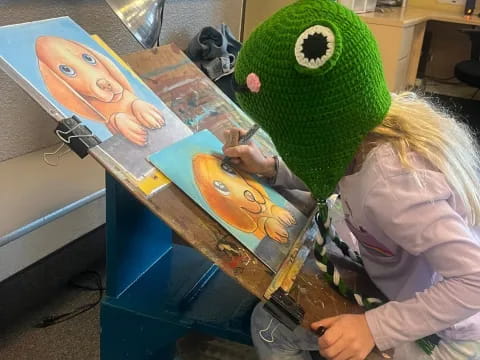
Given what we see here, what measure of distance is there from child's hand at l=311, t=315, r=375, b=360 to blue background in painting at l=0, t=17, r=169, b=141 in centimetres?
42

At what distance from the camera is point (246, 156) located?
1007 millimetres

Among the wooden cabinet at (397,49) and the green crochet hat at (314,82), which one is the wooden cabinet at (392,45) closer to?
the wooden cabinet at (397,49)

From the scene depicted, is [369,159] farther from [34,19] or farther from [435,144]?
[34,19]

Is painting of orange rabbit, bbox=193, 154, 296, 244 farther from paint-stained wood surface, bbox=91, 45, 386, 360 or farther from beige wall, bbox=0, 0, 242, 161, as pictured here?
beige wall, bbox=0, 0, 242, 161

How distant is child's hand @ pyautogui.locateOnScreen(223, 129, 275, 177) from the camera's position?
100 centimetres

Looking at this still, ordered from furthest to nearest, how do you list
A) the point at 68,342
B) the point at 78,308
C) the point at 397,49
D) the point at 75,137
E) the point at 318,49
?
1. the point at 397,49
2. the point at 78,308
3. the point at 68,342
4. the point at 75,137
5. the point at 318,49

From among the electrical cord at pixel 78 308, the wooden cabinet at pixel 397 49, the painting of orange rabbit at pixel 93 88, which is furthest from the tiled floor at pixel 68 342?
the wooden cabinet at pixel 397 49

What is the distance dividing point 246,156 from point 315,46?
336 millimetres

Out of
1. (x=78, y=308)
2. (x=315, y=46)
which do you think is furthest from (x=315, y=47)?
(x=78, y=308)

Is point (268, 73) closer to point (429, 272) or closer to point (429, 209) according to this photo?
point (429, 209)

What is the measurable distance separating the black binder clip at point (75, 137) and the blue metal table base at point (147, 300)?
13 cm

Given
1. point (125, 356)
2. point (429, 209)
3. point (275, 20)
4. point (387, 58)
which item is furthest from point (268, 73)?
point (387, 58)

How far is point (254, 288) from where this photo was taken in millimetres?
779

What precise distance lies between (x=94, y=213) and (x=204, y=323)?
599mm
